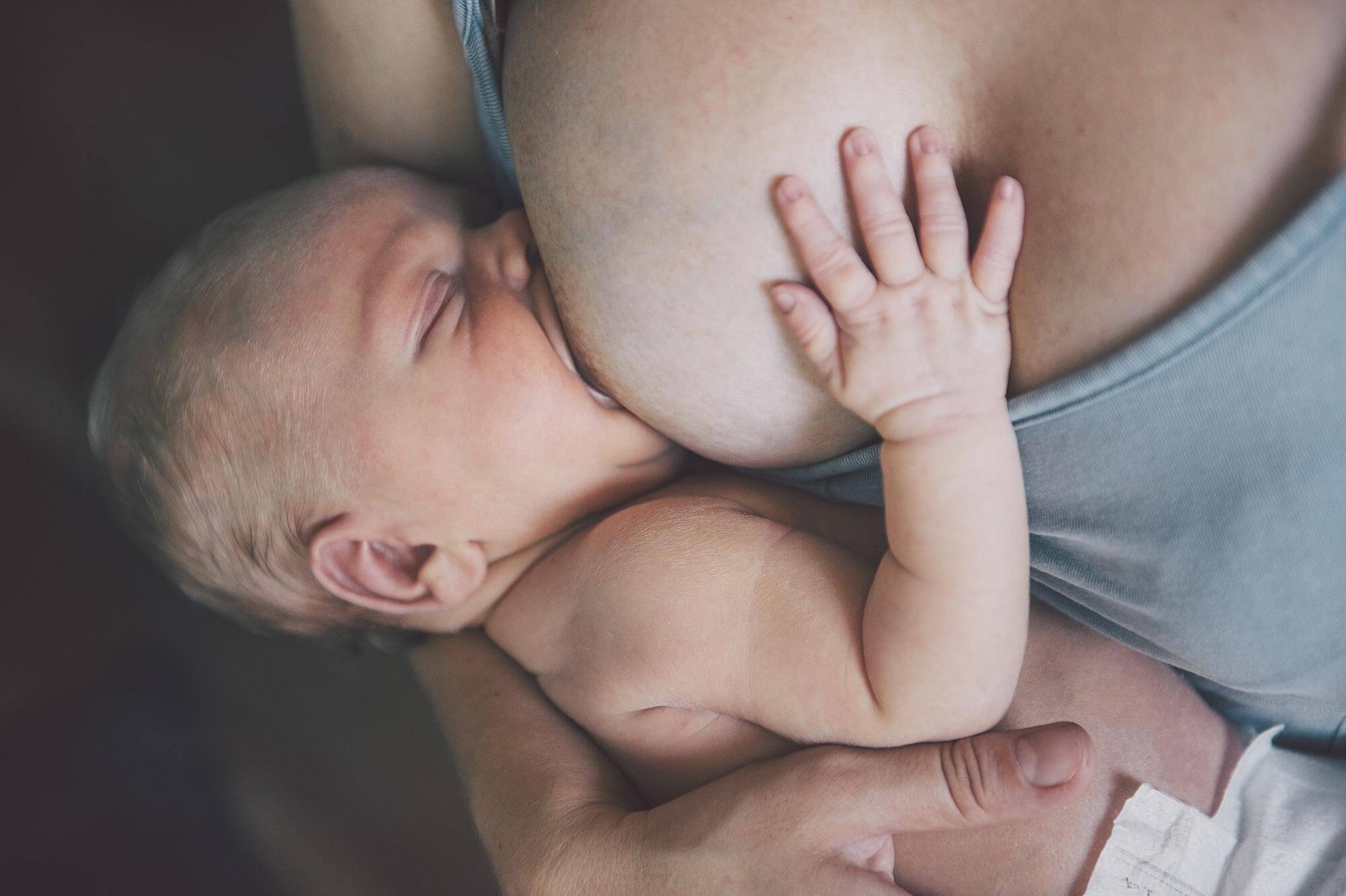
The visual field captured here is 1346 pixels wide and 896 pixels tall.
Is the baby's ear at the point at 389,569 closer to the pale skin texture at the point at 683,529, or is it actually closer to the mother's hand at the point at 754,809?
the pale skin texture at the point at 683,529

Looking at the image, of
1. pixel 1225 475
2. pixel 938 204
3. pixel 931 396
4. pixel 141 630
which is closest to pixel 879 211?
pixel 938 204

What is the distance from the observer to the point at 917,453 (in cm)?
69

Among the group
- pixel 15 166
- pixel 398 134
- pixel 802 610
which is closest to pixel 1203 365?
pixel 802 610

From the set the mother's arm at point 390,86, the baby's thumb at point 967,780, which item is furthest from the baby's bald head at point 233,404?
the baby's thumb at point 967,780

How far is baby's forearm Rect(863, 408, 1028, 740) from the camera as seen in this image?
2.20 feet

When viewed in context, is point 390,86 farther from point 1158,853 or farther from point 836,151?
point 1158,853

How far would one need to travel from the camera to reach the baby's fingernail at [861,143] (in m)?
0.63

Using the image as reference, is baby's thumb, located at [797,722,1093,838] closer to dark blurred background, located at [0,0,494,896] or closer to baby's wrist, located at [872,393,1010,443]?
baby's wrist, located at [872,393,1010,443]

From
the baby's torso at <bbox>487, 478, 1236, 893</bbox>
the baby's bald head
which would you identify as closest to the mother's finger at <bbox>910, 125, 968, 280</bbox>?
the baby's torso at <bbox>487, 478, 1236, 893</bbox>

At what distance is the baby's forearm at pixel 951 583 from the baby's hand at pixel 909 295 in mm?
32

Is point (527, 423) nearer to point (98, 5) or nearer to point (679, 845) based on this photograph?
point (679, 845)

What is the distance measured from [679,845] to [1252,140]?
0.72 m

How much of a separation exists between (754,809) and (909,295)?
0.49 m

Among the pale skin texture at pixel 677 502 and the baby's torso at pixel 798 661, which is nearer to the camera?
the pale skin texture at pixel 677 502
